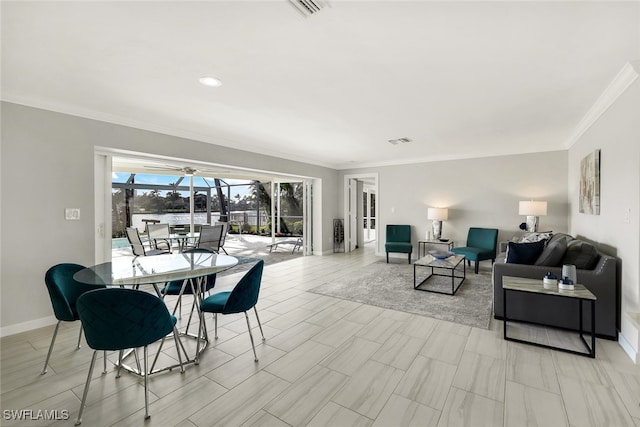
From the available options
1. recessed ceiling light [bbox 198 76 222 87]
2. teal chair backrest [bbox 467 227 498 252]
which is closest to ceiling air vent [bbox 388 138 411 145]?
teal chair backrest [bbox 467 227 498 252]

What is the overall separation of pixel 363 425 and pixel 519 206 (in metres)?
5.17

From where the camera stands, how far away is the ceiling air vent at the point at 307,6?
1.61 m

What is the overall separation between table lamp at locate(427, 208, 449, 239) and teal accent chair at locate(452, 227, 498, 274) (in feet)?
A: 1.84

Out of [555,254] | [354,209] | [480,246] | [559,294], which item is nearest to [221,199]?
[354,209]

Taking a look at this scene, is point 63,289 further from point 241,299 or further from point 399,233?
point 399,233

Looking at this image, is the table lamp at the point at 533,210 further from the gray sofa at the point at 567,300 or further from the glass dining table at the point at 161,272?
the glass dining table at the point at 161,272

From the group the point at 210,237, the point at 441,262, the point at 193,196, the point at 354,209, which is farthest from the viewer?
the point at 354,209

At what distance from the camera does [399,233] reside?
6.81 meters

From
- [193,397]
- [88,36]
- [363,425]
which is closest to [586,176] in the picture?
[363,425]

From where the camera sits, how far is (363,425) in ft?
5.51

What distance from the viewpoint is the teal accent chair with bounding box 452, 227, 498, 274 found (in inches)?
208

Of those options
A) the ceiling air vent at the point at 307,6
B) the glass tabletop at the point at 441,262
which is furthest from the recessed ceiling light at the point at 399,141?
the ceiling air vent at the point at 307,6

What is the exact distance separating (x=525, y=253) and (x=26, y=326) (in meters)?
5.48

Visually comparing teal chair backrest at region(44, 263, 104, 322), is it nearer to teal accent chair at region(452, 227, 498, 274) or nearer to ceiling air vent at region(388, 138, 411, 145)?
ceiling air vent at region(388, 138, 411, 145)
